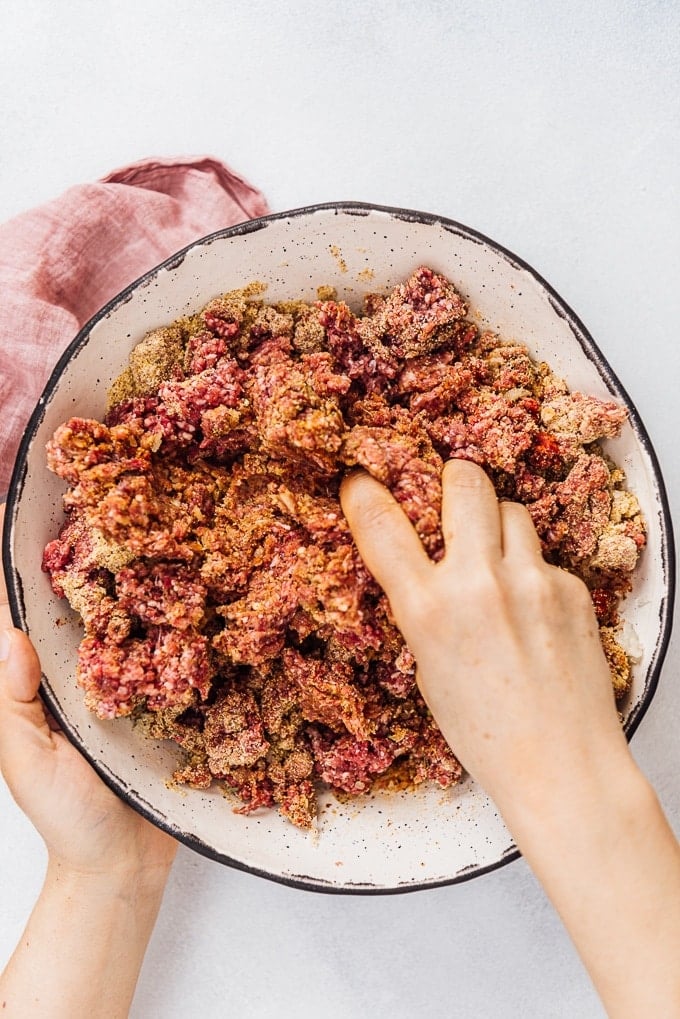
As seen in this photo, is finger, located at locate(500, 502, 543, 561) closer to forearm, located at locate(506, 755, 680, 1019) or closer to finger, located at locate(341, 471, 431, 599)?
finger, located at locate(341, 471, 431, 599)

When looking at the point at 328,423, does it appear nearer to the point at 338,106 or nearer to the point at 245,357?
the point at 245,357

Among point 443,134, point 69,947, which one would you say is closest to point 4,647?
point 69,947

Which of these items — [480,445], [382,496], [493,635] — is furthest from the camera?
[480,445]

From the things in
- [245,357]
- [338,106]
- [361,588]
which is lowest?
[361,588]

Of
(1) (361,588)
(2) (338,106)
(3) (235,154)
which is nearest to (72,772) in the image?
(1) (361,588)

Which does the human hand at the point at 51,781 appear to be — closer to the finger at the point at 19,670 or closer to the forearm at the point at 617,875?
the finger at the point at 19,670

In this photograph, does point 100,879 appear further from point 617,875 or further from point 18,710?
point 617,875

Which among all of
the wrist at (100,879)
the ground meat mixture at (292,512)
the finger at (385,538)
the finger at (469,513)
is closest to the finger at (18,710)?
the ground meat mixture at (292,512)
